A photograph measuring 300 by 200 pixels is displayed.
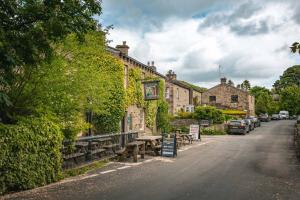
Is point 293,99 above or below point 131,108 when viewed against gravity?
above

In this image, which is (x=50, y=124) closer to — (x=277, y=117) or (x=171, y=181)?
(x=171, y=181)

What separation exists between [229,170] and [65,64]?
7715mm

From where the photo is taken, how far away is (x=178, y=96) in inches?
2040

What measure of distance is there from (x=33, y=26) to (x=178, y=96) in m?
43.5

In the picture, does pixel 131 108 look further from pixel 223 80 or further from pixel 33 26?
pixel 223 80

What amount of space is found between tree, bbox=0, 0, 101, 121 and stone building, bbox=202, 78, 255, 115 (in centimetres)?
5786

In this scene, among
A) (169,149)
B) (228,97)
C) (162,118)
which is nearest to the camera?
(169,149)

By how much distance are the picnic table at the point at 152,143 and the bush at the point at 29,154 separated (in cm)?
710

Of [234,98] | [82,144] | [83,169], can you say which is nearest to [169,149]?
[82,144]

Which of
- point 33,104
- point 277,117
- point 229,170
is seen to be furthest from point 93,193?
point 277,117

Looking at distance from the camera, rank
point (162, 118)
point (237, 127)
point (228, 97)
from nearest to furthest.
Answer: point (162, 118), point (237, 127), point (228, 97)

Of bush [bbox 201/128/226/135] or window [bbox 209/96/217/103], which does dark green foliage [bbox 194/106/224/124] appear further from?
window [bbox 209/96/217/103]

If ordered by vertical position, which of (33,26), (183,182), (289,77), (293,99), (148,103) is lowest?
(183,182)

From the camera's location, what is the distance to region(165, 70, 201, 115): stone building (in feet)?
159
